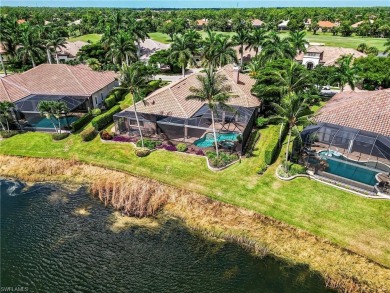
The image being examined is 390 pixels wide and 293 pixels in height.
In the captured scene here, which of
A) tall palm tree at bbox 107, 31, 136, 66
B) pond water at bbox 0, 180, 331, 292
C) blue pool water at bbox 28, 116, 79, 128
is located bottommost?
pond water at bbox 0, 180, 331, 292

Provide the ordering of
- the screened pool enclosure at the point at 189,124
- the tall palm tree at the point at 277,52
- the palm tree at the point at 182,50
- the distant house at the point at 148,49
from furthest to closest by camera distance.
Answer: the distant house at the point at 148,49, the palm tree at the point at 182,50, the tall palm tree at the point at 277,52, the screened pool enclosure at the point at 189,124

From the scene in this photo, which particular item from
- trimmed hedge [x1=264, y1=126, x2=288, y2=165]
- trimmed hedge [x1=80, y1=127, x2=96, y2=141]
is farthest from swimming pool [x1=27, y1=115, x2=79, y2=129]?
trimmed hedge [x1=264, y1=126, x2=288, y2=165]

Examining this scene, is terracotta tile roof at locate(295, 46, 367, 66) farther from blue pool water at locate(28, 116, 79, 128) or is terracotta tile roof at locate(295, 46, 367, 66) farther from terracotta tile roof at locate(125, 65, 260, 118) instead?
blue pool water at locate(28, 116, 79, 128)

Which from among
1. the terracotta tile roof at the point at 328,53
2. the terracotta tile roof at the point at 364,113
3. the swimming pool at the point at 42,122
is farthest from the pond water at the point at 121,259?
the terracotta tile roof at the point at 328,53

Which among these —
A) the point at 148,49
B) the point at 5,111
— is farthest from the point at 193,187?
the point at 148,49

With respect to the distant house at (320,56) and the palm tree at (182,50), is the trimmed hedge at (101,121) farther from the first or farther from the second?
the distant house at (320,56)

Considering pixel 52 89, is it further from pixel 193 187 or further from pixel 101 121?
pixel 193 187
